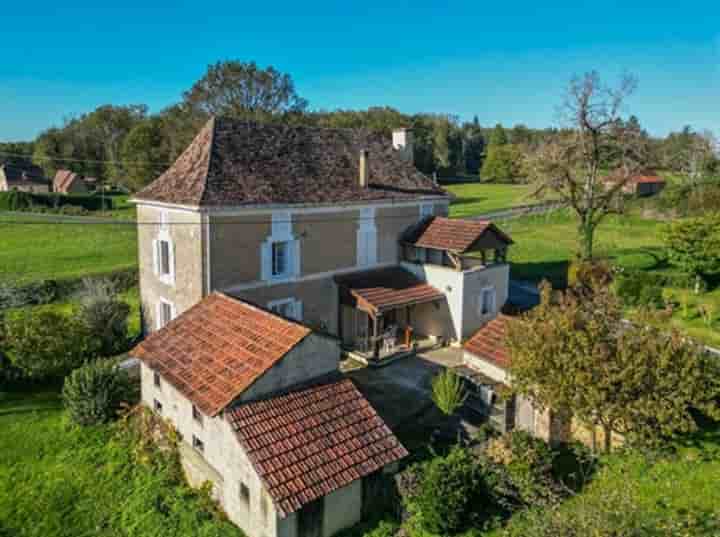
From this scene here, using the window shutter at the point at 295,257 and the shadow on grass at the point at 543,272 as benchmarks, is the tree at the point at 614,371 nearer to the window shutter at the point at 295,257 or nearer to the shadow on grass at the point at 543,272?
the window shutter at the point at 295,257

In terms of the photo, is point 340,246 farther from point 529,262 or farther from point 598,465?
point 529,262

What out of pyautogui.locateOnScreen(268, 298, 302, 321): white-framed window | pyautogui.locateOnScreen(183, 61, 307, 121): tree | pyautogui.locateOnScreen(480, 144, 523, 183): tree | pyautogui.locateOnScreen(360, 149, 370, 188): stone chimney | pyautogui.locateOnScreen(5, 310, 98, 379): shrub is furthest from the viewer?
pyautogui.locateOnScreen(480, 144, 523, 183): tree

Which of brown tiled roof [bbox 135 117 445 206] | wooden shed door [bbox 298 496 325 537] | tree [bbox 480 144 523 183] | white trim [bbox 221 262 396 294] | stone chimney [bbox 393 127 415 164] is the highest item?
tree [bbox 480 144 523 183]

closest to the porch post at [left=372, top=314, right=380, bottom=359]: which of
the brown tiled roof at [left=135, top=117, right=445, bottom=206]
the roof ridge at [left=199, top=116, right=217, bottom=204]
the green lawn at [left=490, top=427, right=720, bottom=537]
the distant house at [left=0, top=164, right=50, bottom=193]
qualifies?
the brown tiled roof at [left=135, top=117, right=445, bottom=206]

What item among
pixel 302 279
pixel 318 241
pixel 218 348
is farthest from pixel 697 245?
pixel 218 348

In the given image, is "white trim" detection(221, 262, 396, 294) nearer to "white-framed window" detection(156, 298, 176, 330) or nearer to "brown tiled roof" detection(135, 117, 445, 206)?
"brown tiled roof" detection(135, 117, 445, 206)

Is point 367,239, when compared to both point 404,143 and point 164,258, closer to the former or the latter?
point 404,143
